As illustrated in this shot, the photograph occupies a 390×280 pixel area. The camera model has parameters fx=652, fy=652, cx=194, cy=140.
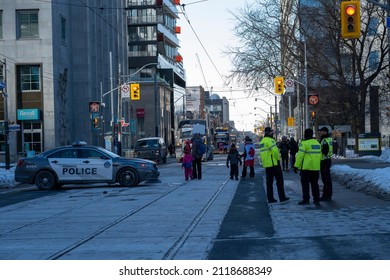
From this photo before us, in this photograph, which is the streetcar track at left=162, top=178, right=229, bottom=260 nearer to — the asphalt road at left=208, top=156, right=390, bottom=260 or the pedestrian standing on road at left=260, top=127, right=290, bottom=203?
the asphalt road at left=208, top=156, right=390, bottom=260

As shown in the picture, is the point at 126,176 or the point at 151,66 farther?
the point at 151,66

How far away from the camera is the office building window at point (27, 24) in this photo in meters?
52.0

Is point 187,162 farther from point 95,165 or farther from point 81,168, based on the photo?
point 81,168

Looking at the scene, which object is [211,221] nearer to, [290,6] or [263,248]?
[263,248]

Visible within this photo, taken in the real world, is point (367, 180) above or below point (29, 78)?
below

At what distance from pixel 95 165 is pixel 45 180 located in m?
1.84

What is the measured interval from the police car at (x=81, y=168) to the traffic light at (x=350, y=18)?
814 cm

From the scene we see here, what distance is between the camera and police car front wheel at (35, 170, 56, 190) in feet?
72.8

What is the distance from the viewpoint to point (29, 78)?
52438 mm

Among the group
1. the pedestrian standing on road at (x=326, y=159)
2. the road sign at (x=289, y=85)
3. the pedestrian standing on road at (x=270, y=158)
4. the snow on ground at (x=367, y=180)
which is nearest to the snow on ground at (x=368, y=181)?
the snow on ground at (x=367, y=180)

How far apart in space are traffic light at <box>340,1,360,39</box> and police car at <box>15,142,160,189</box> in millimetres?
8136

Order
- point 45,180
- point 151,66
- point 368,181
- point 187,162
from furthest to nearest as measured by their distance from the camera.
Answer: point 151,66 → point 187,162 → point 45,180 → point 368,181

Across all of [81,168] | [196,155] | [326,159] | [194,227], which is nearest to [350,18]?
[326,159]
